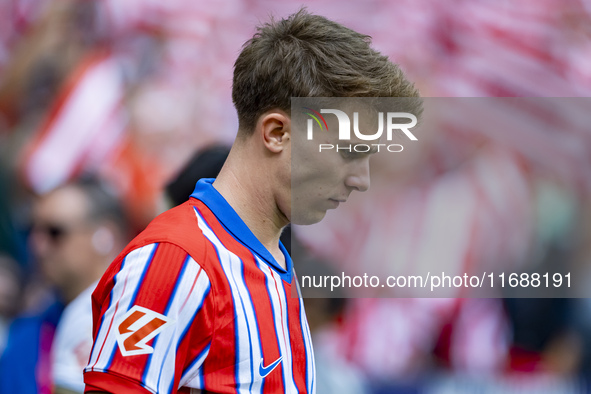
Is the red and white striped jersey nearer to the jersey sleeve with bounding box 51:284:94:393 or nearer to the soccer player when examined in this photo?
the soccer player

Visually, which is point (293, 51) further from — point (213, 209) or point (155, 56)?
point (155, 56)

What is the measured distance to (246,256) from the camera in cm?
97

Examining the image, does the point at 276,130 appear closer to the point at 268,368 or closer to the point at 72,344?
the point at 268,368

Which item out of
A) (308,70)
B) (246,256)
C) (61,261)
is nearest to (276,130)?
(308,70)

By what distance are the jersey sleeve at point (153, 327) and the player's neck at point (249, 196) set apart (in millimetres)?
215

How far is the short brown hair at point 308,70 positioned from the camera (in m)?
0.99

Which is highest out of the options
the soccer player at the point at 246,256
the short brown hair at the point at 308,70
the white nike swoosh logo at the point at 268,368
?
the short brown hair at the point at 308,70

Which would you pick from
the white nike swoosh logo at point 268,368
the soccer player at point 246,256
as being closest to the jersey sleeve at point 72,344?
the soccer player at point 246,256

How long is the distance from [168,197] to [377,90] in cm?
120

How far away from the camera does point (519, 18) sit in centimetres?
204

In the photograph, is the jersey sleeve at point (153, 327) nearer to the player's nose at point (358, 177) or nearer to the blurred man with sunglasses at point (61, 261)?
the player's nose at point (358, 177)

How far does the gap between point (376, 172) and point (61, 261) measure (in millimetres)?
1175

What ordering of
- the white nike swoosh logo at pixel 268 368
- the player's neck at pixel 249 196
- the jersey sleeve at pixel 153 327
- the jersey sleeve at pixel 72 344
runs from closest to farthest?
the jersey sleeve at pixel 153 327
the white nike swoosh logo at pixel 268 368
the player's neck at pixel 249 196
the jersey sleeve at pixel 72 344

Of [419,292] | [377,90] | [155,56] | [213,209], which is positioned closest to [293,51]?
[377,90]
